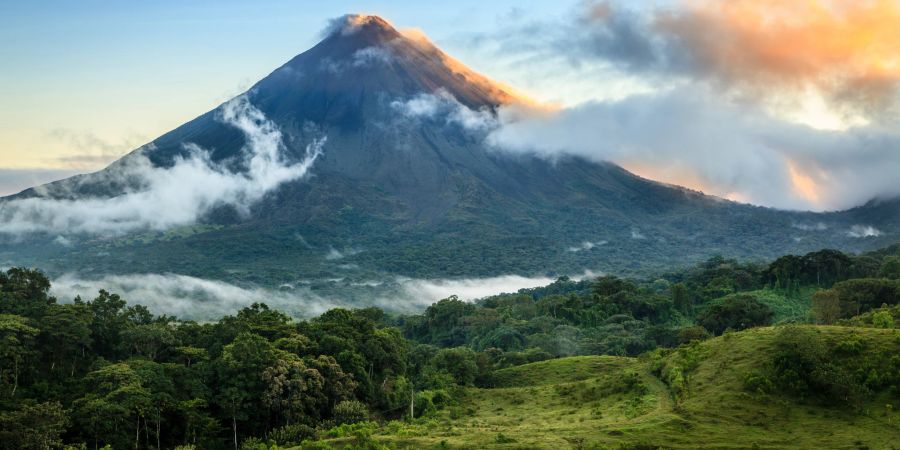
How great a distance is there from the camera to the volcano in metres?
139

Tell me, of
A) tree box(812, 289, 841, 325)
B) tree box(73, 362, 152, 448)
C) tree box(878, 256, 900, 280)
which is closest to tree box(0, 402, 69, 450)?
tree box(73, 362, 152, 448)

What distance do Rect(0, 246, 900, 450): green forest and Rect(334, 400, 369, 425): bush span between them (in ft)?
0.25

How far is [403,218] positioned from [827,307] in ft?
351

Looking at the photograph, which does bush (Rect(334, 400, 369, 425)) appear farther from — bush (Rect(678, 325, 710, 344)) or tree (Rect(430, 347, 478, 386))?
bush (Rect(678, 325, 710, 344))

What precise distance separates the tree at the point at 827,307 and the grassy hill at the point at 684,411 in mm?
17729

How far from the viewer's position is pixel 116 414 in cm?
3466

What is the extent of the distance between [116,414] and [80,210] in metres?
152

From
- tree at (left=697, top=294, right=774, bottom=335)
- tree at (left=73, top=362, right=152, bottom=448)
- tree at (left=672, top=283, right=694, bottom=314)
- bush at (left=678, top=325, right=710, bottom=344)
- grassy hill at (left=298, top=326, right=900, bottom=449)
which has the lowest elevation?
grassy hill at (left=298, top=326, right=900, bottom=449)

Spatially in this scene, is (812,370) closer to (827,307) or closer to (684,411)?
(684,411)

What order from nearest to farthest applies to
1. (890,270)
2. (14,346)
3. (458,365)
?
1. (14,346)
2. (458,365)
3. (890,270)

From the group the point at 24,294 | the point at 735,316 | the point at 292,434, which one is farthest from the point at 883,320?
the point at 24,294

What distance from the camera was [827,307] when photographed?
60156 mm

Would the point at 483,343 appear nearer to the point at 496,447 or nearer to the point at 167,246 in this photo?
the point at 496,447

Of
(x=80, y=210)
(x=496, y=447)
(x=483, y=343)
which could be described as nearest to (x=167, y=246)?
(x=80, y=210)
